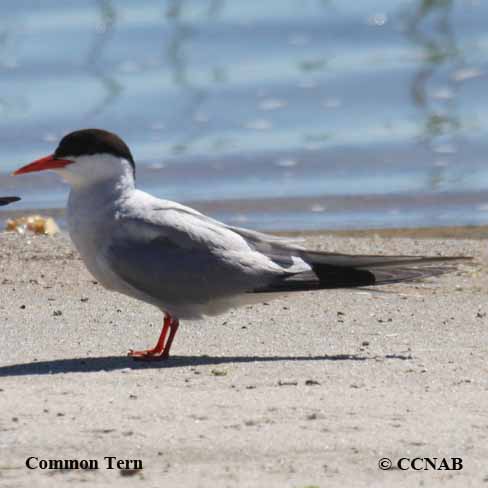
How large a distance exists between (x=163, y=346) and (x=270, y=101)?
6665 millimetres

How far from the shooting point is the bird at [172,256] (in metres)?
5.66

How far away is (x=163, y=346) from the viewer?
18.9ft

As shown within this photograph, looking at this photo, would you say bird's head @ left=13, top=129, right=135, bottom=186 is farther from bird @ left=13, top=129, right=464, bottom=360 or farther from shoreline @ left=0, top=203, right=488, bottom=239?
shoreline @ left=0, top=203, right=488, bottom=239

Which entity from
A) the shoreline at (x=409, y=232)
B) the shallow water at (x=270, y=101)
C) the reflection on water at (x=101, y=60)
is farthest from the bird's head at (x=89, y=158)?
the reflection on water at (x=101, y=60)

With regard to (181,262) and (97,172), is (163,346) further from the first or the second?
(97,172)

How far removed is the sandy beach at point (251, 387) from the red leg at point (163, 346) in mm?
74

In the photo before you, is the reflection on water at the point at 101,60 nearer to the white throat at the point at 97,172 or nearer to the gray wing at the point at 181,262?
the white throat at the point at 97,172

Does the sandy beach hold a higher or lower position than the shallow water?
lower

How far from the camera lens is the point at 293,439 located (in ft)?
14.5

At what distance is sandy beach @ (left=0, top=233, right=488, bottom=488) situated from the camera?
4242mm

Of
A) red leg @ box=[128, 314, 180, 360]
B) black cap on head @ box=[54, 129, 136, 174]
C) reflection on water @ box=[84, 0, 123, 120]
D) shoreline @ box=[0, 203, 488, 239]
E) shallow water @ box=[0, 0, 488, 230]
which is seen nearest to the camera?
red leg @ box=[128, 314, 180, 360]

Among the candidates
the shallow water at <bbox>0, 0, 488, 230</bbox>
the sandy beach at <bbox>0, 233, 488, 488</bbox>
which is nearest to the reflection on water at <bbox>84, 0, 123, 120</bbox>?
the shallow water at <bbox>0, 0, 488, 230</bbox>

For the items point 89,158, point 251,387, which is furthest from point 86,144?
point 251,387

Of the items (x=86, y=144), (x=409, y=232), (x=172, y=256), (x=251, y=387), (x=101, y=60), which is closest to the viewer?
(x=251, y=387)
